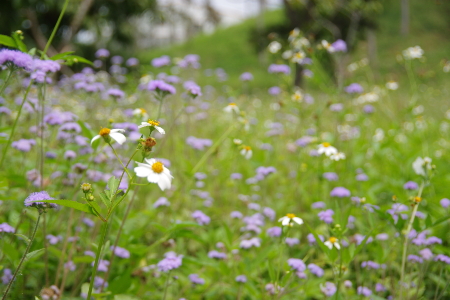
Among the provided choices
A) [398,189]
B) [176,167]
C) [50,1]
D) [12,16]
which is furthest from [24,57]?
[12,16]

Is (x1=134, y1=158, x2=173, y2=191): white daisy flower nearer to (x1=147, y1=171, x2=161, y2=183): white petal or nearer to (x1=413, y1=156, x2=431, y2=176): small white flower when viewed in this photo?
(x1=147, y1=171, x2=161, y2=183): white petal

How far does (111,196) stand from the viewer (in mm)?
1025

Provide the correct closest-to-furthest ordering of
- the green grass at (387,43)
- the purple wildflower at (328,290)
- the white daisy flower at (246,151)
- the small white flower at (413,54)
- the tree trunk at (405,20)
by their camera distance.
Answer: the purple wildflower at (328,290), the white daisy flower at (246,151), the small white flower at (413,54), the green grass at (387,43), the tree trunk at (405,20)

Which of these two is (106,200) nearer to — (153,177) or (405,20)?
(153,177)

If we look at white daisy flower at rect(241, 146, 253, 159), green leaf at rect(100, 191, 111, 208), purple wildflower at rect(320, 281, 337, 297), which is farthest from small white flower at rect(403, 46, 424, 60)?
green leaf at rect(100, 191, 111, 208)

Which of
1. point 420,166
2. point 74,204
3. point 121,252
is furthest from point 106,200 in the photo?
point 420,166

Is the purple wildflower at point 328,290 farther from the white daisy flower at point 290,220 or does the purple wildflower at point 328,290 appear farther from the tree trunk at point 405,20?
the tree trunk at point 405,20

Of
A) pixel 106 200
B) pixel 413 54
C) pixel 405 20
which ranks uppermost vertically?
pixel 106 200

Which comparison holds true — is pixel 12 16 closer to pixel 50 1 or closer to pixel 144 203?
pixel 50 1

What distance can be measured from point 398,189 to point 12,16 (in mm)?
11480

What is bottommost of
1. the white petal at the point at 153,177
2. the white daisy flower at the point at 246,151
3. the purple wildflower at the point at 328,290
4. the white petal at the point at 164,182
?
the purple wildflower at the point at 328,290

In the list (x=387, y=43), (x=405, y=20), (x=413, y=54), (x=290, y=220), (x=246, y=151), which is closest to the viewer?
(x=290, y=220)

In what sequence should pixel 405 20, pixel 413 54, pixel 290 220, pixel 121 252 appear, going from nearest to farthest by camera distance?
pixel 290 220 → pixel 121 252 → pixel 413 54 → pixel 405 20

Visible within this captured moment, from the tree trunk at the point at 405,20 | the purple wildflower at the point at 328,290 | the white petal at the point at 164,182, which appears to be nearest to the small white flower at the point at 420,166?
the purple wildflower at the point at 328,290
